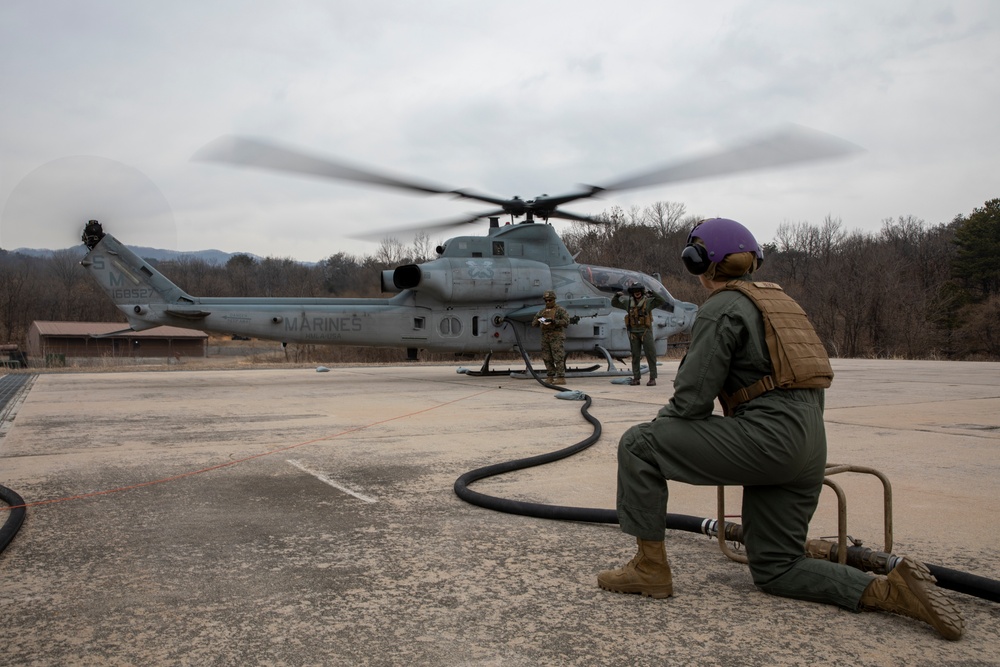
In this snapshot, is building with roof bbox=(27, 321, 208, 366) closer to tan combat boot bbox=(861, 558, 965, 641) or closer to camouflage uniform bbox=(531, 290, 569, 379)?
camouflage uniform bbox=(531, 290, 569, 379)

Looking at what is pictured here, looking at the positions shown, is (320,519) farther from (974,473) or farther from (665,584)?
(974,473)

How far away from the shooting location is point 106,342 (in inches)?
1654

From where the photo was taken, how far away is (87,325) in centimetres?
4275

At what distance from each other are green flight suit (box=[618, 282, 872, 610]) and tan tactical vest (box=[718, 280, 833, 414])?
30 millimetres

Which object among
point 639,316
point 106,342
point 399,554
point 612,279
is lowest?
point 399,554

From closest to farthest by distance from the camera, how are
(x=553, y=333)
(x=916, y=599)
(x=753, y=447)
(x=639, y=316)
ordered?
(x=916, y=599) → (x=753, y=447) → (x=553, y=333) → (x=639, y=316)

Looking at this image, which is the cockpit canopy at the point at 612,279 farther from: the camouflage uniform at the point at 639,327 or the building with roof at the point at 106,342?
the building with roof at the point at 106,342

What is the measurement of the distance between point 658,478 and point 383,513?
71.0 inches

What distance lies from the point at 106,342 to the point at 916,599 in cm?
4624

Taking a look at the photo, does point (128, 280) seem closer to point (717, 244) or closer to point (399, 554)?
point (399, 554)

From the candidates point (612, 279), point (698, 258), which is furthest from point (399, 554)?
point (612, 279)

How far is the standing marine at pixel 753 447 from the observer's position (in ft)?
8.66

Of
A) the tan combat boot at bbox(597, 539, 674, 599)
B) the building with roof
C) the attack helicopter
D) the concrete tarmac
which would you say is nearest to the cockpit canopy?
the attack helicopter

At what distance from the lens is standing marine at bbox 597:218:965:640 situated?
104 inches
